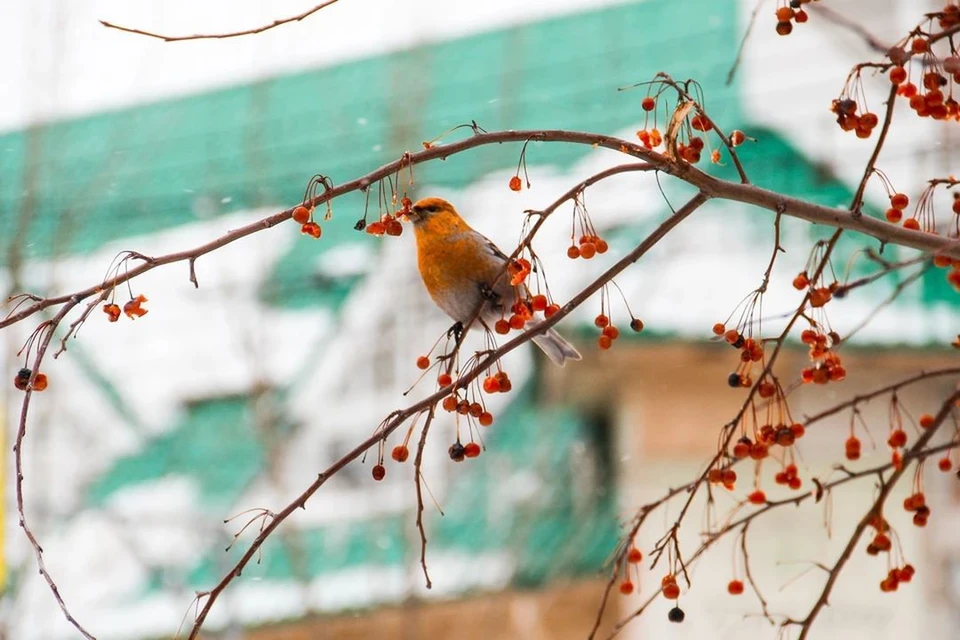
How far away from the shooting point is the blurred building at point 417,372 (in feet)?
9.13

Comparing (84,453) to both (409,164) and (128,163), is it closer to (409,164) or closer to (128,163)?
(128,163)

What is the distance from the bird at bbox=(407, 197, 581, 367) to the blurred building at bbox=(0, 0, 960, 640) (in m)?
1.17

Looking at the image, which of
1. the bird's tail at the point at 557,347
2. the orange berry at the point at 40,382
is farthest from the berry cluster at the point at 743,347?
the orange berry at the point at 40,382

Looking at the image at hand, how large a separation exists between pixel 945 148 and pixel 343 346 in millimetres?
1549

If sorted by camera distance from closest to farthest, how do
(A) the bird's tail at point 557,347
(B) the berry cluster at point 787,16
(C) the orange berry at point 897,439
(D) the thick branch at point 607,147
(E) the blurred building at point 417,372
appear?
(D) the thick branch at point 607,147 → (B) the berry cluster at point 787,16 → (C) the orange berry at point 897,439 → (A) the bird's tail at point 557,347 → (E) the blurred building at point 417,372

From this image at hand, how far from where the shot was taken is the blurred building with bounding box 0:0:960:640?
2.78m

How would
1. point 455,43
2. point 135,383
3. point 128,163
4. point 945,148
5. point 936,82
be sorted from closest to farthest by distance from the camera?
point 936,82
point 945,148
point 128,163
point 135,383
point 455,43

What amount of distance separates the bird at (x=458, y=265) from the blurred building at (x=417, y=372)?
3.83 feet

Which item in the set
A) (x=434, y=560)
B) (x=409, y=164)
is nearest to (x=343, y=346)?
(x=434, y=560)

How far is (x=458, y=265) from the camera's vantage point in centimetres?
149

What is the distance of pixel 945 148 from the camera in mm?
2668

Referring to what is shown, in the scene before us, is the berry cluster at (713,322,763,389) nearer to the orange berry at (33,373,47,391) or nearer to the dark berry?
the dark berry

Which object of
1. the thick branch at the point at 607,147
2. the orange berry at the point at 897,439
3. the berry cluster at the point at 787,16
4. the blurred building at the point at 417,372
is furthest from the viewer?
the blurred building at the point at 417,372

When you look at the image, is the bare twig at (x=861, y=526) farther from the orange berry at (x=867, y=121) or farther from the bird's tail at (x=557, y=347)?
the bird's tail at (x=557, y=347)
